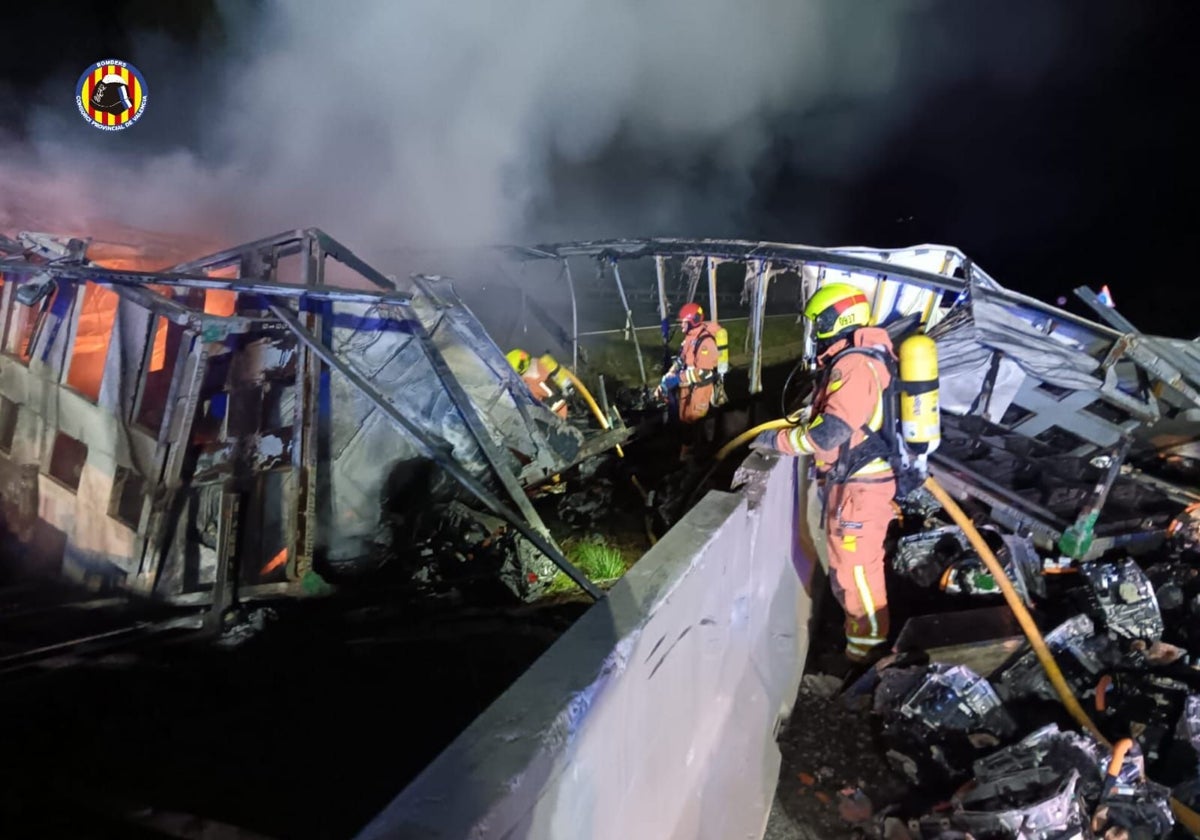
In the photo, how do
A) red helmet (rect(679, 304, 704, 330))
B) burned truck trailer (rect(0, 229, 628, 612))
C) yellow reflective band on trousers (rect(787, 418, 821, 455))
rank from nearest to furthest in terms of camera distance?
yellow reflective band on trousers (rect(787, 418, 821, 455)) → burned truck trailer (rect(0, 229, 628, 612)) → red helmet (rect(679, 304, 704, 330))

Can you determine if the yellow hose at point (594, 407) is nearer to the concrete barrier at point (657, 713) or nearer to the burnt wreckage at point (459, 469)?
the burnt wreckage at point (459, 469)

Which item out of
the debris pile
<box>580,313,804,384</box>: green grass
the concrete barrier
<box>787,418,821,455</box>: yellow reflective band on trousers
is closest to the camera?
the concrete barrier

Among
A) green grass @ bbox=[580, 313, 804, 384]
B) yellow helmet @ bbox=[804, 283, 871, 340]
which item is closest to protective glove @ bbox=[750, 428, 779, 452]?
yellow helmet @ bbox=[804, 283, 871, 340]

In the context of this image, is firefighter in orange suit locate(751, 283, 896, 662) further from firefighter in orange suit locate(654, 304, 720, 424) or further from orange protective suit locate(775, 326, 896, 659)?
firefighter in orange suit locate(654, 304, 720, 424)

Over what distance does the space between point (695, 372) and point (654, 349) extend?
7.41 metres

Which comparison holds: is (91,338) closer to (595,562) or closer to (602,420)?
(595,562)

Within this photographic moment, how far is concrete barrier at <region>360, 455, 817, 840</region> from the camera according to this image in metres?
1.29

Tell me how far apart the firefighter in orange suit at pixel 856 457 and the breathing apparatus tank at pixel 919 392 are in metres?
0.11

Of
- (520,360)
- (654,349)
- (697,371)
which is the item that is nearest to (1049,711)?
(697,371)

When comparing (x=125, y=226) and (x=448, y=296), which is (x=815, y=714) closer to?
(x=448, y=296)

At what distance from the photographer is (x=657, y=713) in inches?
77.0

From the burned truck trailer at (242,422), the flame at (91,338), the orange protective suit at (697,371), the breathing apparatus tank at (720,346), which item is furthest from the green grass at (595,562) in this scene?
the flame at (91,338)

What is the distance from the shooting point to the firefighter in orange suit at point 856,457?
11.4 feet

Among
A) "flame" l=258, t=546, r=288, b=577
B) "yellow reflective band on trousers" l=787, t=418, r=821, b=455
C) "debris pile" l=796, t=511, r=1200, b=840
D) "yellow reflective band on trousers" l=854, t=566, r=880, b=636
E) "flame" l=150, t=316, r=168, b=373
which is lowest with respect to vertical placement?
"debris pile" l=796, t=511, r=1200, b=840
